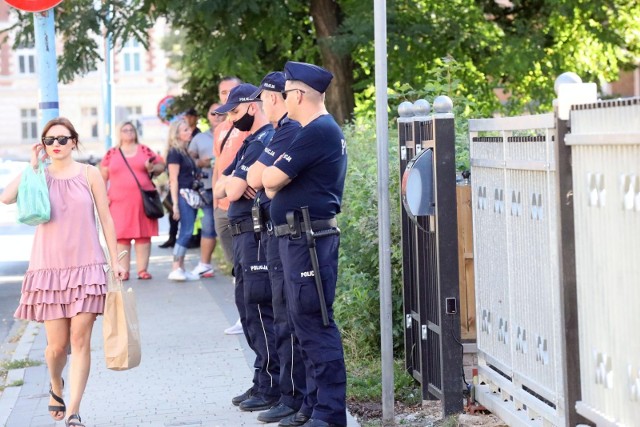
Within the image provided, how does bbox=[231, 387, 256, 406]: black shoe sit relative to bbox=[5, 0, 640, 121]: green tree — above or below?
below

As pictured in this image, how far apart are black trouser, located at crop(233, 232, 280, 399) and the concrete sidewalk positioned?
→ 26 cm

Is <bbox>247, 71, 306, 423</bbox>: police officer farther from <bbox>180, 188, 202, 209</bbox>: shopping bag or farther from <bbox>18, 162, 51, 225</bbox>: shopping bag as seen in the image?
<bbox>180, 188, 202, 209</bbox>: shopping bag

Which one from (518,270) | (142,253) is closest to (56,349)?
(518,270)

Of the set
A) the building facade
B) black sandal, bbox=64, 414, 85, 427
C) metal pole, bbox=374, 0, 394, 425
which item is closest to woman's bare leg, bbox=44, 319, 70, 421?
black sandal, bbox=64, 414, 85, 427

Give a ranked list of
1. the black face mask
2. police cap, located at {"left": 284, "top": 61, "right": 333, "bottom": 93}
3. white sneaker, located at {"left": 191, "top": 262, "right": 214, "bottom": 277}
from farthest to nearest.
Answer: white sneaker, located at {"left": 191, "top": 262, "right": 214, "bottom": 277} → the black face mask → police cap, located at {"left": 284, "top": 61, "right": 333, "bottom": 93}

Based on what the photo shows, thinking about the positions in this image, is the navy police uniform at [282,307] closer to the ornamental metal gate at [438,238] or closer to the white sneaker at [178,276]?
the ornamental metal gate at [438,238]

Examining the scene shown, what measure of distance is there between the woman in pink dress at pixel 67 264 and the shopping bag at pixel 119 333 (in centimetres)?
10

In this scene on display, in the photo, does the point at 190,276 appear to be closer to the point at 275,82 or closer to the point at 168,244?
the point at 168,244

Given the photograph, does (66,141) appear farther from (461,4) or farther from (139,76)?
(139,76)

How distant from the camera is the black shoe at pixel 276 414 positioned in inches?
272

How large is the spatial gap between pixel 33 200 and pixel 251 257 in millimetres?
1320

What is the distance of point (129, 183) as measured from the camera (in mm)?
14070

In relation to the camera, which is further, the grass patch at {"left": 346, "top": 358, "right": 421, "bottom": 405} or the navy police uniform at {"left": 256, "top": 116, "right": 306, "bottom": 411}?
the grass patch at {"left": 346, "top": 358, "right": 421, "bottom": 405}

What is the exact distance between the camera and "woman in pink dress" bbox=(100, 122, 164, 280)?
552 inches
